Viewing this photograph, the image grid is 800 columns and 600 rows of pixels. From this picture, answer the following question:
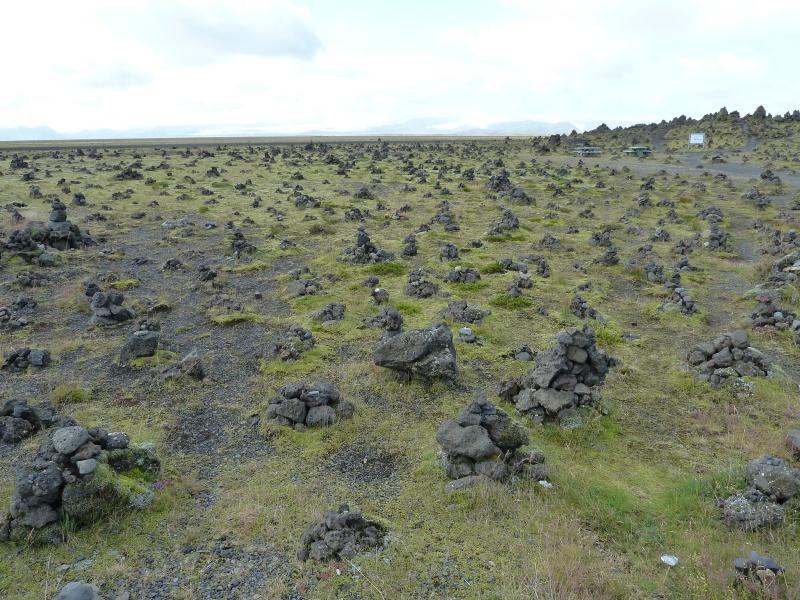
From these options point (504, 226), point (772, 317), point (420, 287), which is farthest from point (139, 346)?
point (504, 226)

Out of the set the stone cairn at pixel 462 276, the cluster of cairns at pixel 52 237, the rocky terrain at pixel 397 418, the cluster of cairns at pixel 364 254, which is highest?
the cluster of cairns at pixel 52 237

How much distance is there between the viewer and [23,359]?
49.8 feet

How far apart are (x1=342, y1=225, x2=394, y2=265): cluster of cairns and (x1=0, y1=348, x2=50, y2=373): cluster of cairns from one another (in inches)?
547

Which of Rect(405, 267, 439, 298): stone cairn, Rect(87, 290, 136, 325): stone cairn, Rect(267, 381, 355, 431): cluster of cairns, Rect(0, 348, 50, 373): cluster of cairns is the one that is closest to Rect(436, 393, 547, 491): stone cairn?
Rect(267, 381, 355, 431): cluster of cairns

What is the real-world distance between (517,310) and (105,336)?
14.4 metres

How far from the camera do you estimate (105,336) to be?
17594mm

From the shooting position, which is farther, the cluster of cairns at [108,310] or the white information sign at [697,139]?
the white information sign at [697,139]

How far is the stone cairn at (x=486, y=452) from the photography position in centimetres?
994

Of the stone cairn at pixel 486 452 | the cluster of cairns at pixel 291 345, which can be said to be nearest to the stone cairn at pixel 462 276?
the cluster of cairns at pixel 291 345

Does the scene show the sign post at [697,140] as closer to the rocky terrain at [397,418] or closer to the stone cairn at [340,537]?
the rocky terrain at [397,418]

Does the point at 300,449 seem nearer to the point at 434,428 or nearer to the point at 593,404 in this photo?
the point at 434,428

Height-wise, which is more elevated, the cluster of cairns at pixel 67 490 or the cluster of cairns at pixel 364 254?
the cluster of cairns at pixel 364 254

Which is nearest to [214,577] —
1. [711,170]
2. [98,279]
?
[98,279]

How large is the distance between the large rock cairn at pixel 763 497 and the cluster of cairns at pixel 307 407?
25.4ft
